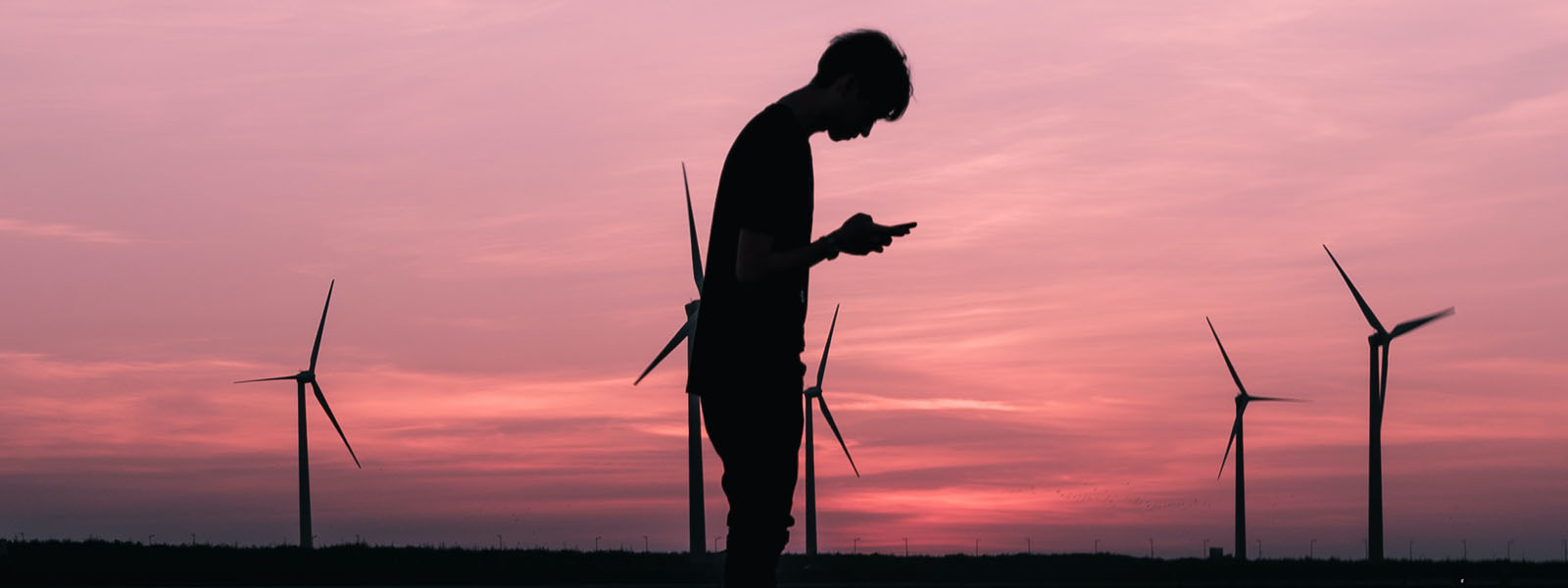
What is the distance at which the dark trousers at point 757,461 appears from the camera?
784cm

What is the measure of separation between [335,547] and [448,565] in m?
5.77

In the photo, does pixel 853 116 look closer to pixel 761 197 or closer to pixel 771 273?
pixel 761 197

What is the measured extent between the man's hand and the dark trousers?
1.94ft

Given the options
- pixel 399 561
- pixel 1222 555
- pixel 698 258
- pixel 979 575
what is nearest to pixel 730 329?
pixel 698 258

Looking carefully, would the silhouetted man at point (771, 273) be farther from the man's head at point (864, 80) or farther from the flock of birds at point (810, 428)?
the flock of birds at point (810, 428)

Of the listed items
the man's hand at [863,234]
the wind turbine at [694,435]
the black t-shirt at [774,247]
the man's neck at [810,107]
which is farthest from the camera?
the wind turbine at [694,435]

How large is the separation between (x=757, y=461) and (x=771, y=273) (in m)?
0.78

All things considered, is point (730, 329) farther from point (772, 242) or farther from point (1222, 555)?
point (1222, 555)

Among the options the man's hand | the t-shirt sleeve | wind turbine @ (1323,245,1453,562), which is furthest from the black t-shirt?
wind turbine @ (1323,245,1453,562)

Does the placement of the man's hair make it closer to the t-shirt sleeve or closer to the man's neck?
the man's neck

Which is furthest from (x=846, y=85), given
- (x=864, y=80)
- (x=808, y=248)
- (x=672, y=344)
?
(x=672, y=344)

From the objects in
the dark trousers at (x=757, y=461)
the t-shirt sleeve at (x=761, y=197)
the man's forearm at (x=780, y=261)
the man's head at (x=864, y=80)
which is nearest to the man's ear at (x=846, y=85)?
the man's head at (x=864, y=80)

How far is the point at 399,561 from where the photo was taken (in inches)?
2746

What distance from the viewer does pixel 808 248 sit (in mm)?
7766
